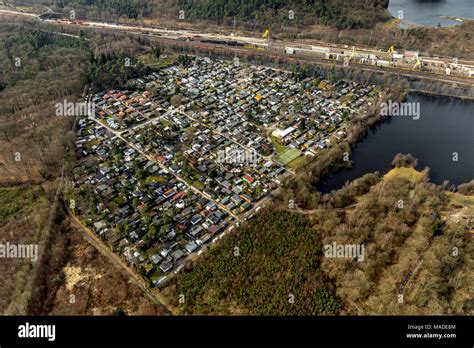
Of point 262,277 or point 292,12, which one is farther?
point 292,12

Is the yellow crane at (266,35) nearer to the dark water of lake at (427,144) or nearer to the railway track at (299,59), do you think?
the railway track at (299,59)

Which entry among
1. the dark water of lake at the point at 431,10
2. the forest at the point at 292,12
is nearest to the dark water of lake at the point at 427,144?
the forest at the point at 292,12

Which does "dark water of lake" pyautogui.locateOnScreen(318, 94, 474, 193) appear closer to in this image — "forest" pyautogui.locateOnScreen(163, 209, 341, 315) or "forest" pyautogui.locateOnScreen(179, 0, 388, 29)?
"forest" pyautogui.locateOnScreen(163, 209, 341, 315)

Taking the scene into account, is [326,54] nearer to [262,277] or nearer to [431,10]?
[262,277]

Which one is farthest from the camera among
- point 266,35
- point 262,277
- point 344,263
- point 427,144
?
point 266,35

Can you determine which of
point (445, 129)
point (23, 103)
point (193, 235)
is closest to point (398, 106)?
point (445, 129)

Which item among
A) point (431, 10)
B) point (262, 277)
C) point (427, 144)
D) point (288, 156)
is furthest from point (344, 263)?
point (431, 10)

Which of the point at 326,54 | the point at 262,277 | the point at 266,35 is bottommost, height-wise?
the point at 262,277
